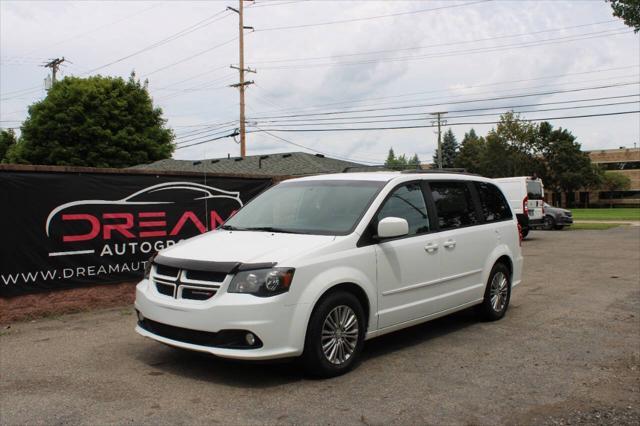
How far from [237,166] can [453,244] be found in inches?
835

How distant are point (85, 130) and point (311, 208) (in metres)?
39.4

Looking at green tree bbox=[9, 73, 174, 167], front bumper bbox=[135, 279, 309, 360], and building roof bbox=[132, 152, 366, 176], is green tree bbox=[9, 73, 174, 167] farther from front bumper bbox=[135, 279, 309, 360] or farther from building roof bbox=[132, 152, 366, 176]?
front bumper bbox=[135, 279, 309, 360]

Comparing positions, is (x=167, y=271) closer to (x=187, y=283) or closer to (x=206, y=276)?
(x=187, y=283)

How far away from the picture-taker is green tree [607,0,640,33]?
23.1 ft

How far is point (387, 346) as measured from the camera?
6180 mm

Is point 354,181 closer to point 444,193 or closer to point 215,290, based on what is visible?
point 444,193

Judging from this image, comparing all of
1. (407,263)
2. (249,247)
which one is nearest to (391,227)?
(407,263)

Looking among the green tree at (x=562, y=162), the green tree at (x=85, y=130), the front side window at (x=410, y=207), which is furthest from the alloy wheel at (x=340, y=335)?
the green tree at (x=562, y=162)

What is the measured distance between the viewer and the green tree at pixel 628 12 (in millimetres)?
7031

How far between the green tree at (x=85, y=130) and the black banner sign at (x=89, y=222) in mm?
33960

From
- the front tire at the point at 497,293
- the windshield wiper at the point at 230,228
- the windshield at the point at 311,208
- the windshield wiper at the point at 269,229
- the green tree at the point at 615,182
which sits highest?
the green tree at the point at 615,182

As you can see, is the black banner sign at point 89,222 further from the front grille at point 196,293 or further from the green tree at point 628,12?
the green tree at point 628,12

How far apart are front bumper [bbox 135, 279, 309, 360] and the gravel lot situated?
32 cm

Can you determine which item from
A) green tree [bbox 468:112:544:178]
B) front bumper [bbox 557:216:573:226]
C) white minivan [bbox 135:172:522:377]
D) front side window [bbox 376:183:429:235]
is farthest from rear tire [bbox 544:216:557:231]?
green tree [bbox 468:112:544:178]
